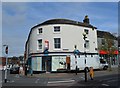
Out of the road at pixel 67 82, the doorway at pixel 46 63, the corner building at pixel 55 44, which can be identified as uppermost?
the corner building at pixel 55 44

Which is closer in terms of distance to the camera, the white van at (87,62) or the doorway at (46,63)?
the white van at (87,62)

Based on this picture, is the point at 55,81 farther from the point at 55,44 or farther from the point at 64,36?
the point at 64,36

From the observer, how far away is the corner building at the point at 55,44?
4425cm

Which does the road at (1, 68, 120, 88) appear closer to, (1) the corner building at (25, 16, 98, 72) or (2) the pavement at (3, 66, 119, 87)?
(2) the pavement at (3, 66, 119, 87)

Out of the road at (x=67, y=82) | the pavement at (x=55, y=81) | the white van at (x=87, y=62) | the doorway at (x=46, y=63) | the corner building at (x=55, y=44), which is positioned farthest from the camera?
the doorway at (x=46, y=63)

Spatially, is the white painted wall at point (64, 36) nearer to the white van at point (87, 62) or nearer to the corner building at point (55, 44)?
the corner building at point (55, 44)

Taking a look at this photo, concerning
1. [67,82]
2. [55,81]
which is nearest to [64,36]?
[55,81]

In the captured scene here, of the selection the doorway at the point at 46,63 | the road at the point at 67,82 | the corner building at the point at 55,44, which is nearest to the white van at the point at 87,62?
the corner building at the point at 55,44

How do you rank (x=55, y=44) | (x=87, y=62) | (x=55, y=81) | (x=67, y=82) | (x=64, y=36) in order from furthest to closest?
(x=64, y=36) < (x=55, y=44) < (x=87, y=62) < (x=55, y=81) < (x=67, y=82)

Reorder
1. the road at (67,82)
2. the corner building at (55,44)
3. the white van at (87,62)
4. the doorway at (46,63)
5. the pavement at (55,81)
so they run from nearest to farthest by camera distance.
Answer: the road at (67,82) < the pavement at (55,81) < the white van at (87,62) < the corner building at (55,44) < the doorway at (46,63)

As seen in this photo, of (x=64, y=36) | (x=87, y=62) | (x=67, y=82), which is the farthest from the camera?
(x=64, y=36)

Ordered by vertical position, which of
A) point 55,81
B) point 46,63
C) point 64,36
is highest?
point 64,36

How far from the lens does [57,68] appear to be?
43.9 m

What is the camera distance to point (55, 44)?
146 feet
